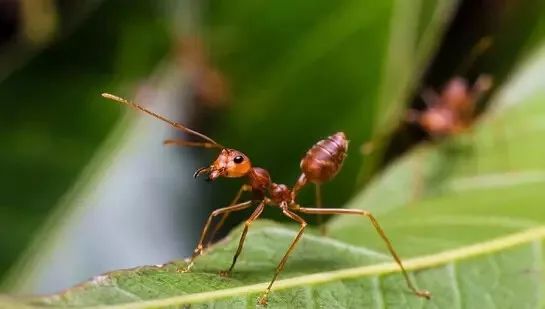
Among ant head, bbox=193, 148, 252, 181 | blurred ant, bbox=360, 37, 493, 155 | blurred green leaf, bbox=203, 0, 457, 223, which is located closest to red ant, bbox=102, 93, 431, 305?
ant head, bbox=193, 148, 252, 181

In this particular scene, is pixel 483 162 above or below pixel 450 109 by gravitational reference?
below

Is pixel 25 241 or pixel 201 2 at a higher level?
pixel 201 2

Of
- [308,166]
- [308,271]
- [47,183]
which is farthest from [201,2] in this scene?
[308,271]

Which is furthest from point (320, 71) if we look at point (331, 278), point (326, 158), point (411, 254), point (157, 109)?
point (331, 278)

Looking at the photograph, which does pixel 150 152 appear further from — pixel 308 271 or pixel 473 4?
pixel 473 4

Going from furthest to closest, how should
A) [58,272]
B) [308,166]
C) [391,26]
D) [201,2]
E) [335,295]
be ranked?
[201,2] < [391,26] < [58,272] < [308,166] < [335,295]

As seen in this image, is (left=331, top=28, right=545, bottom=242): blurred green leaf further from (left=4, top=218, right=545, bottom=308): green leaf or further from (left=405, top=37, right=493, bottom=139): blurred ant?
(left=4, top=218, right=545, bottom=308): green leaf

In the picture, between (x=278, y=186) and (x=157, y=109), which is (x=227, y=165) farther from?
(x=157, y=109)
